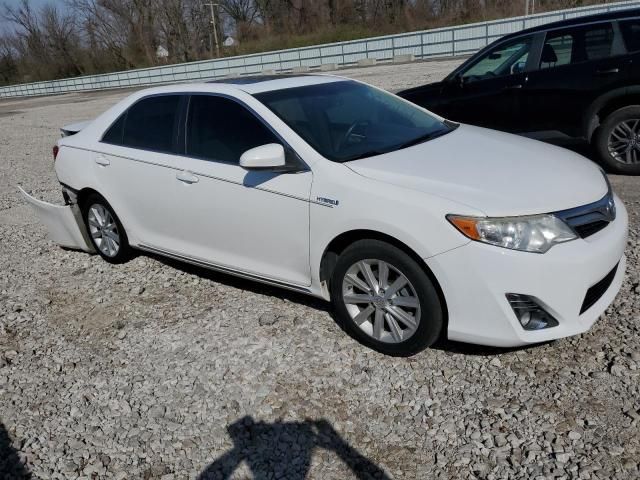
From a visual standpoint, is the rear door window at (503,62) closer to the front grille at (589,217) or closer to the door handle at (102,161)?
the front grille at (589,217)

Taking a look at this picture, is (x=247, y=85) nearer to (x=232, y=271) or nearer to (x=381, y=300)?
(x=232, y=271)

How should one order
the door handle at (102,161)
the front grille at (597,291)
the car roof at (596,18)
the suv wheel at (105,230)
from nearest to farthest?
the front grille at (597,291), the door handle at (102,161), the suv wheel at (105,230), the car roof at (596,18)

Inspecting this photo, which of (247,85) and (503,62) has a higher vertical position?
(247,85)

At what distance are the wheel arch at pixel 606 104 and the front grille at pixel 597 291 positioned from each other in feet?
12.2

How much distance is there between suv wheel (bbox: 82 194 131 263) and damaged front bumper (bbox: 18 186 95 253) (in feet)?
0.23

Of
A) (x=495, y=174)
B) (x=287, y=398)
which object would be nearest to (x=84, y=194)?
(x=287, y=398)

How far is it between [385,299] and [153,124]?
8.18ft

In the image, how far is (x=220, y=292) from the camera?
4602mm

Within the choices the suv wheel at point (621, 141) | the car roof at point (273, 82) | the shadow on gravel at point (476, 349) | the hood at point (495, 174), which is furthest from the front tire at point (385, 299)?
the suv wheel at point (621, 141)

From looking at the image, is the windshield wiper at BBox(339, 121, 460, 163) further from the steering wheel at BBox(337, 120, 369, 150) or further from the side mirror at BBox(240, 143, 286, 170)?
the side mirror at BBox(240, 143, 286, 170)

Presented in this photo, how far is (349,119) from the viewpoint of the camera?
4098mm

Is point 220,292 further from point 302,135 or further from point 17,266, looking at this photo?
point 17,266

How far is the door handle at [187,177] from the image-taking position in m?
4.12

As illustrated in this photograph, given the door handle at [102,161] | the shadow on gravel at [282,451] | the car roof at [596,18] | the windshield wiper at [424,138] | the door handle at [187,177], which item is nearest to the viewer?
the shadow on gravel at [282,451]
